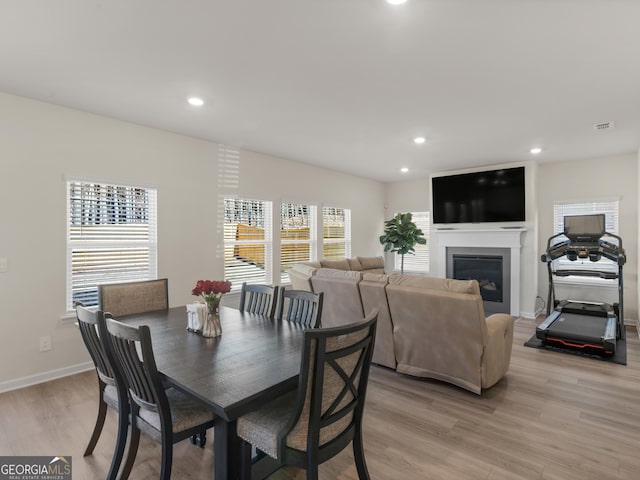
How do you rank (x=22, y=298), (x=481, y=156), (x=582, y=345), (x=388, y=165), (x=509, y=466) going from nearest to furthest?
Result: (x=509, y=466)
(x=22, y=298)
(x=582, y=345)
(x=481, y=156)
(x=388, y=165)

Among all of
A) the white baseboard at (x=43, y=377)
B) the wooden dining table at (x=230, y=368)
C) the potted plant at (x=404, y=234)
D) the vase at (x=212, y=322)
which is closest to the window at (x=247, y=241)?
the white baseboard at (x=43, y=377)

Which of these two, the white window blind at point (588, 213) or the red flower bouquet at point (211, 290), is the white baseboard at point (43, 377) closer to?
the red flower bouquet at point (211, 290)

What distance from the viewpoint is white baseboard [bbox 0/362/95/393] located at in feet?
10.2

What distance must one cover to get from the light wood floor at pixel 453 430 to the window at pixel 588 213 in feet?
9.18

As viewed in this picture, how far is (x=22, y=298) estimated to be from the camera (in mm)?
3209

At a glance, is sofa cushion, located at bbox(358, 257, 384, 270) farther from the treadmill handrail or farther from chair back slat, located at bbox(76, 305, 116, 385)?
chair back slat, located at bbox(76, 305, 116, 385)

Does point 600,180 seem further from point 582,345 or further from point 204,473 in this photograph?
point 204,473

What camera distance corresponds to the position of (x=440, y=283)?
300 centimetres

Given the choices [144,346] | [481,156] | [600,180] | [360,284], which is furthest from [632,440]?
[600,180]

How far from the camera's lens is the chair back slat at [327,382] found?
1.40 metres

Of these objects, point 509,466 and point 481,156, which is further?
point 481,156

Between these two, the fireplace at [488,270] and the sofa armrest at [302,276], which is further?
the fireplace at [488,270]

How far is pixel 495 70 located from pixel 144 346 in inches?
118

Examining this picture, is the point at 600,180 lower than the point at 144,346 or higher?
higher
